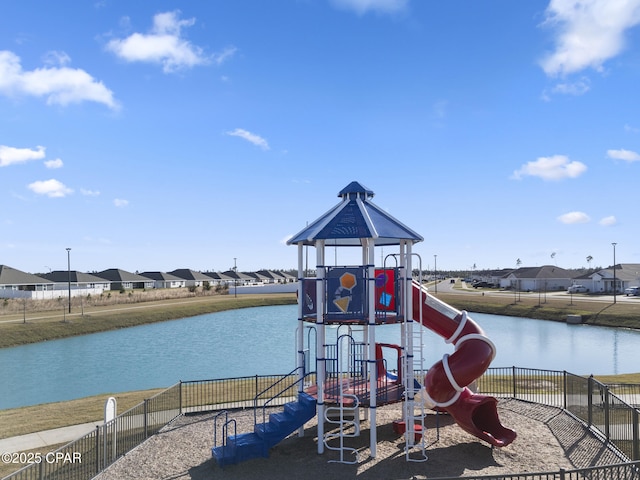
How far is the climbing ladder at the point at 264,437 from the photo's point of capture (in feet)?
40.8

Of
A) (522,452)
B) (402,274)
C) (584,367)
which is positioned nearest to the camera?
(522,452)

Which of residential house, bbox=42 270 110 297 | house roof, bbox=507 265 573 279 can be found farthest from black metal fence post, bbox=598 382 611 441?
→ house roof, bbox=507 265 573 279

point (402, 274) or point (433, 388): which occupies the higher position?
point (402, 274)

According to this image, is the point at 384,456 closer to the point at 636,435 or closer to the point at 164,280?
the point at 636,435

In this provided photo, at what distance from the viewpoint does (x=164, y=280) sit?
390 feet

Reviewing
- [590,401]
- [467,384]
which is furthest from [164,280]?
[590,401]

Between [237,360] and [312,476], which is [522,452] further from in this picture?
[237,360]

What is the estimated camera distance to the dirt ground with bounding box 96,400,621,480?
11.9 m

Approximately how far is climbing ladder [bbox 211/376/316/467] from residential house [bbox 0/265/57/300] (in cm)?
7520

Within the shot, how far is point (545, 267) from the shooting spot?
11025cm

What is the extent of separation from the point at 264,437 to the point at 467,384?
546 cm

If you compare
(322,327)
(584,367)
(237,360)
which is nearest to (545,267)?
(584,367)

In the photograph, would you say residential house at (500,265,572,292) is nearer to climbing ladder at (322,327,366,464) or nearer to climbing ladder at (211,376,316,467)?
climbing ladder at (322,327,366,464)

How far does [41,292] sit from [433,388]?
80.5 m
